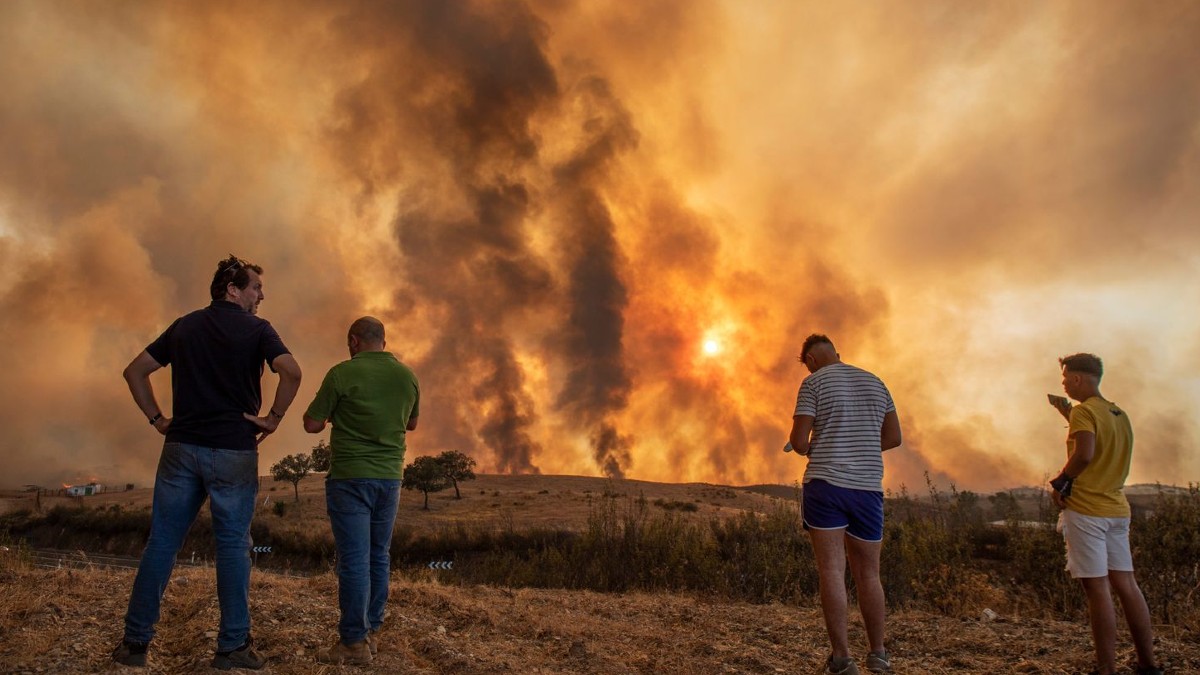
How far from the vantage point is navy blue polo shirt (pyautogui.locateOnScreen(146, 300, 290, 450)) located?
4.17 metres

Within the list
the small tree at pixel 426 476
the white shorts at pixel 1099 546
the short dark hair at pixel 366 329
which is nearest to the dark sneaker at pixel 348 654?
the short dark hair at pixel 366 329

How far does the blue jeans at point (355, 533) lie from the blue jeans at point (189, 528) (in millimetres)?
601

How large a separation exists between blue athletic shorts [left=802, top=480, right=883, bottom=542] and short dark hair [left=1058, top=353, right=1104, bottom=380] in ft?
6.01

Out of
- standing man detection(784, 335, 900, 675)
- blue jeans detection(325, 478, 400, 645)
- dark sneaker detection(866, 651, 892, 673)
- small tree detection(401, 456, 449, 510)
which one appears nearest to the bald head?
blue jeans detection(325, 478, 400, 645)

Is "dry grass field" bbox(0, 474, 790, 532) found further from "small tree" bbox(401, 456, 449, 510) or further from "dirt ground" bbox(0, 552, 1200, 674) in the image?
"dirt ground" bbox(0, 552, 1200, 674)

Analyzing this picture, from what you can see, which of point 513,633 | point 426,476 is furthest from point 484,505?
point 513,633

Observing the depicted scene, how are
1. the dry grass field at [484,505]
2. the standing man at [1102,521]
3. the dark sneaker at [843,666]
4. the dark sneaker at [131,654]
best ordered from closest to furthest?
the dark sneaker at [131,654] < the dark sneaker at [843,666] < the standing man at [1102,521] < the dry grass field at [484,505]

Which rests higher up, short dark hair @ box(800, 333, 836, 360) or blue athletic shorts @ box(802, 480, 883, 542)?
short dark hair @ box(800, 333, 836, 360)

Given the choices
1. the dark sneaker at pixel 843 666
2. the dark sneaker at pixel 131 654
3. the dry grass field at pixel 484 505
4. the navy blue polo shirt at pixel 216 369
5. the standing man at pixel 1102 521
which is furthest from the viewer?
the dry grass field at pixel 484 505

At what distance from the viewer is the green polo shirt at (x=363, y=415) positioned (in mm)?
4660

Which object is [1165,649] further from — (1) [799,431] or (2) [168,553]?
(2) [168,553]

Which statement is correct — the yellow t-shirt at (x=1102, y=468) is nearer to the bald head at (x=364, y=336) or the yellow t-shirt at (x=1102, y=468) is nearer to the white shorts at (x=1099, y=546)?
the white shorts at (x=1099, y=546)

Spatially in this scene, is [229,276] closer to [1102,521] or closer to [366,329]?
[366,329]

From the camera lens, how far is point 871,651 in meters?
4.85
